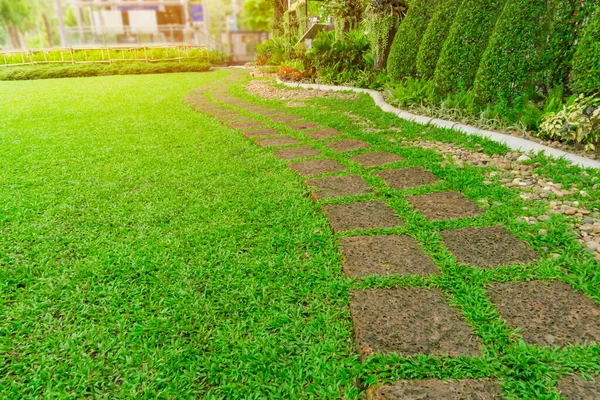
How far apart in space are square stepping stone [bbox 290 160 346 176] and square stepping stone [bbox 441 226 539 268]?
4.49ft

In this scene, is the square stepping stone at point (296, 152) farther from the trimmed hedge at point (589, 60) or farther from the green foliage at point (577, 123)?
the trimmed hedge at point (589, 60)

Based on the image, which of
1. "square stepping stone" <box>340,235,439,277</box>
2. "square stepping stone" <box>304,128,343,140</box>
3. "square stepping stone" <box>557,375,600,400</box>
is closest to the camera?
"square stepping stone" <box>557,375,600,400</box>

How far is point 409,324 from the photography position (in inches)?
63.6

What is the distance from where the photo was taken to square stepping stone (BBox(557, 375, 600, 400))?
1.28 meters

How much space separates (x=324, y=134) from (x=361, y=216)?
93.0 inches

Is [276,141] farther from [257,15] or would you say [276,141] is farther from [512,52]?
[257,15]

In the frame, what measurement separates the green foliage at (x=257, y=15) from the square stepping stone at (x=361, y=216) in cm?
2587

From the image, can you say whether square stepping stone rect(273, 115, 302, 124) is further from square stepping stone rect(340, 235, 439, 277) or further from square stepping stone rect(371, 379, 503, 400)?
square stepping stone rect(371, 379, 503, 400)

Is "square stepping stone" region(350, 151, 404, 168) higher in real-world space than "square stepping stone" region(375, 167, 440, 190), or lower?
higher

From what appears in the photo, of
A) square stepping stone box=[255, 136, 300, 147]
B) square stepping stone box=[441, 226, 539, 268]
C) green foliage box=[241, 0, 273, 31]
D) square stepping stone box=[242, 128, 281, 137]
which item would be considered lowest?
square stepping stone box=[441, 226, 539, 268]

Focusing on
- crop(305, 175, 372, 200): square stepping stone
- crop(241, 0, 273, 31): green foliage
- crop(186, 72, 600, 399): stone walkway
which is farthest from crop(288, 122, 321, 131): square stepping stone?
crop(241, 0, 273, 31): green foliage

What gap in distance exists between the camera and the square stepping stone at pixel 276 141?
14.2ft

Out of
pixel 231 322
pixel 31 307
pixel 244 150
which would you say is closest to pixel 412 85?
pixel 244 150

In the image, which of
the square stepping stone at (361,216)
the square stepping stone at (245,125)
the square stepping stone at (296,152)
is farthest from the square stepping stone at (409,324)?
the square stepping stone at (245,125)
